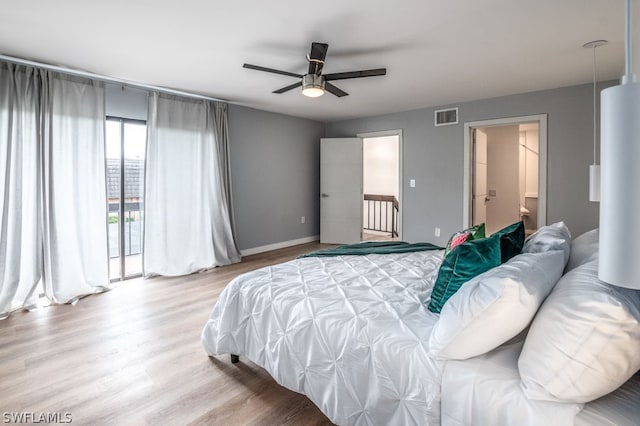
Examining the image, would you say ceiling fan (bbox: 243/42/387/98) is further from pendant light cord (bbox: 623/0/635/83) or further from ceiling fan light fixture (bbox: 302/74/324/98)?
pendant light cord (bbox: 623/0/635/83)

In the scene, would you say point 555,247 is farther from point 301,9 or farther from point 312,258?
point 301,9

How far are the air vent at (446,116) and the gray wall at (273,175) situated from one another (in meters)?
2.35

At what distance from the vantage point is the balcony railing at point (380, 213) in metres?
7.72

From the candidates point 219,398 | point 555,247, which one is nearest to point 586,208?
point 555,247

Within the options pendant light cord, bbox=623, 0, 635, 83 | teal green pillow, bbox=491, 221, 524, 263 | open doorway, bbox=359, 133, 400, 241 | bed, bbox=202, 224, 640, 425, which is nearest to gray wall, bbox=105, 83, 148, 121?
bed, bbox=202, 224, 640, 425

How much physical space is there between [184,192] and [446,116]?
4.09m

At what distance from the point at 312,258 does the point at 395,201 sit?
492 cm

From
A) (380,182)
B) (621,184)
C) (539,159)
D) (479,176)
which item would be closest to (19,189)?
(621,184)

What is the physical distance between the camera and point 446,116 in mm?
5184

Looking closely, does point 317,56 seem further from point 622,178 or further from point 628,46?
point 622,178

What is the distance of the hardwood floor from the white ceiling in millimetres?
2433

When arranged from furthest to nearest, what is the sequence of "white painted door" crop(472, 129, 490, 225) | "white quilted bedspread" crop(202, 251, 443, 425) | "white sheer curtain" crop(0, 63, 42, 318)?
1. "white painted door" crop(472, 129, 490, 225)
2. "white sheer curtain" crop(0, 63, 42, 318)
3. "white quilted bedspread" crop(202, 251, 443, 425)

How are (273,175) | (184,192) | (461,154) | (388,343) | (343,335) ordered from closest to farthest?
(388,343) < (343,335) < (184,192) < (461,154) < (273,175)

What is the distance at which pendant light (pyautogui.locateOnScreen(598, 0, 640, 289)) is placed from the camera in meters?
0.70
